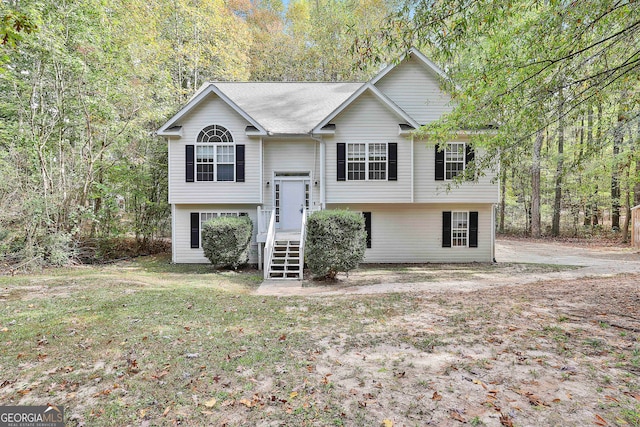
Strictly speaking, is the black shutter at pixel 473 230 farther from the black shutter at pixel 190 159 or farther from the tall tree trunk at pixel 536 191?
the black shutter at pixel 190 159

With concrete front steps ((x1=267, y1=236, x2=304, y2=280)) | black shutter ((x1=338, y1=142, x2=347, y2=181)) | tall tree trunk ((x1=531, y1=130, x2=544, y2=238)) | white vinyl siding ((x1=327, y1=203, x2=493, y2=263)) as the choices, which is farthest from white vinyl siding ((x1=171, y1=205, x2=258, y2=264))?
tall tree trunk ((x1=531, y1=130, x2=544, y2=238))

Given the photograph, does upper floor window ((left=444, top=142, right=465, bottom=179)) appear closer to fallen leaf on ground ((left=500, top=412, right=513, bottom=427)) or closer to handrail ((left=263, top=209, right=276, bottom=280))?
handrail ((left=263, top=209, right=276, bottom=280))

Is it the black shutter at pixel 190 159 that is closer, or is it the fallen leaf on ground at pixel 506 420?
the fallen leaf on ground at pixel 506 420

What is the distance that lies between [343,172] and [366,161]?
996mm

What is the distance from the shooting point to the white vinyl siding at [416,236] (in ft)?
43.8

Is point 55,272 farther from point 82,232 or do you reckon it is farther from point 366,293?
point 366,293

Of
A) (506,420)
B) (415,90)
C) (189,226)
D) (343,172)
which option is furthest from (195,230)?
(506,420)

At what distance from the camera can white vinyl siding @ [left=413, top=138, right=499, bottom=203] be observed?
12.6 meters

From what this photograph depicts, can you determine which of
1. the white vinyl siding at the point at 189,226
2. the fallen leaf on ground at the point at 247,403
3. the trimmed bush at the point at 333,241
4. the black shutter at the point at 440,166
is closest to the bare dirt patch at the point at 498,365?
the fallen leaf on ground at the point at 247,403

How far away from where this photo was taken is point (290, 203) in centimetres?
1323

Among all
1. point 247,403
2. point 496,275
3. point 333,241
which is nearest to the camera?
point 247,403

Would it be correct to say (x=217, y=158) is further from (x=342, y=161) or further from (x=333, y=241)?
(x=333, y=241)

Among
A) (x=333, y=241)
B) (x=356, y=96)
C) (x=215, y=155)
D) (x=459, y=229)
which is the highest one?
(x=356, y=96)

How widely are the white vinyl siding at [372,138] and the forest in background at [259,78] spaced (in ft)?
5.36
